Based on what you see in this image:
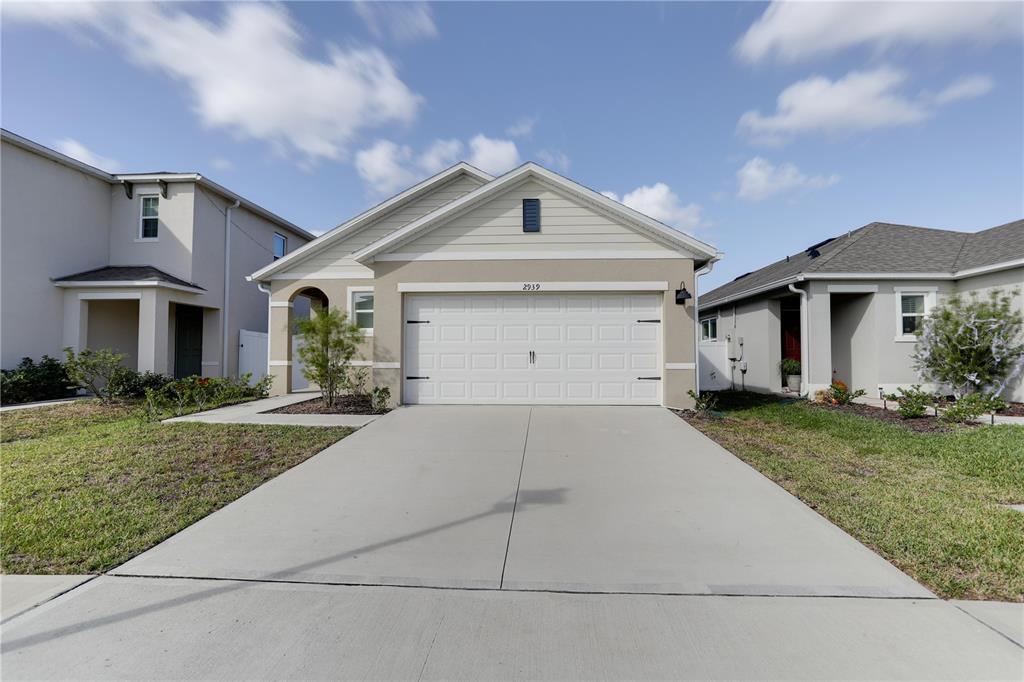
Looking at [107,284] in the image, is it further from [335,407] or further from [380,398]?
[380,398]

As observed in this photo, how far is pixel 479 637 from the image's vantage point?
8.38 ft

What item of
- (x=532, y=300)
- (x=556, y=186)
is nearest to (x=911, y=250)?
(x=556, y=186)

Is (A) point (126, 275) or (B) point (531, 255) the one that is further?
(A) point (126, 275)

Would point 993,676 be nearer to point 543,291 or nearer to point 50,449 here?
point 543,291

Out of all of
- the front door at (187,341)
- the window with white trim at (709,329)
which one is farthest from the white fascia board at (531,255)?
the window with white trim at (709,329)

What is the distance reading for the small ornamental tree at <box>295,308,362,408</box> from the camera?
376 inches

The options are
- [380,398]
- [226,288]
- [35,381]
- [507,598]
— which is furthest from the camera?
[226,288]

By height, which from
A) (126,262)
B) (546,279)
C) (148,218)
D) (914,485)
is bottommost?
(914,485)

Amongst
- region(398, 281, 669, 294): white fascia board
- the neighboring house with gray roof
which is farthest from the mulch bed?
the neighboring house with gray roof

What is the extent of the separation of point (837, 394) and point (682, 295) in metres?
5.12

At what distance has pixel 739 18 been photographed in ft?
31.4

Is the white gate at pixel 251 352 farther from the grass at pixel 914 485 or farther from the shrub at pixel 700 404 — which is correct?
the grass at pixel 914 485

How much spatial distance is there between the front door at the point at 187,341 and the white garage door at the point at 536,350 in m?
9.85

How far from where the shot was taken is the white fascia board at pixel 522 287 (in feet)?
30.7
